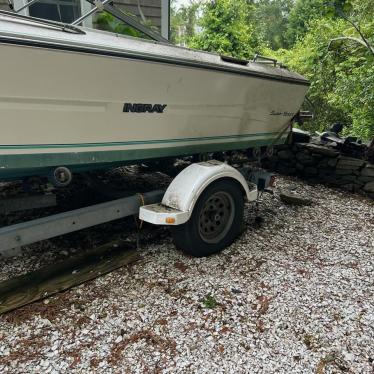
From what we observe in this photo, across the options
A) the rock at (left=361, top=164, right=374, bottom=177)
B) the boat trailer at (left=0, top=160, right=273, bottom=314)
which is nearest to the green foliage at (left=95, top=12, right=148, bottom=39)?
the boat trailer at (left=0, top=160, right=273, bottom=314)

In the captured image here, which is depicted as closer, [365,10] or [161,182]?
[161,182]

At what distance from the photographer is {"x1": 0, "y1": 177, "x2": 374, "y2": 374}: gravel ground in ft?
7.11

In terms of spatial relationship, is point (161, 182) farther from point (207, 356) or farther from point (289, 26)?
point (289, 26)

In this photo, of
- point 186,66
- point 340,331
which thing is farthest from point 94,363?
point 186,66

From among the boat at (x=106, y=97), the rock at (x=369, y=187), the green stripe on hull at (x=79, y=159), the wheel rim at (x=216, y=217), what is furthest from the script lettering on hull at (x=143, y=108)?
the rock at (x=369, y=187)

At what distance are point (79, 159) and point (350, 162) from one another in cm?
458

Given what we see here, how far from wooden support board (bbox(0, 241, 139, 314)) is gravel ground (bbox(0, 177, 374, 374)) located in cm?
7

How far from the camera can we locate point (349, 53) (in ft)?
21.3

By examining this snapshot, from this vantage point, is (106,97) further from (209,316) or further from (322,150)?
(322,150)

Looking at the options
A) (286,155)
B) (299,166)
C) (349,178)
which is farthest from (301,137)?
(349,178)

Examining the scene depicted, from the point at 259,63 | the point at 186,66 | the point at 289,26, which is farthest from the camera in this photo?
the point at 289,26

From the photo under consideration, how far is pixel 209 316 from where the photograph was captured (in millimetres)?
2551

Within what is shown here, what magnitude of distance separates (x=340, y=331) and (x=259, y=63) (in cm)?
271

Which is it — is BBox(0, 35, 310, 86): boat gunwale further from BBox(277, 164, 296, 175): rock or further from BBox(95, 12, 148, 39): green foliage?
BBox(277, 164, 296, 175): rock
